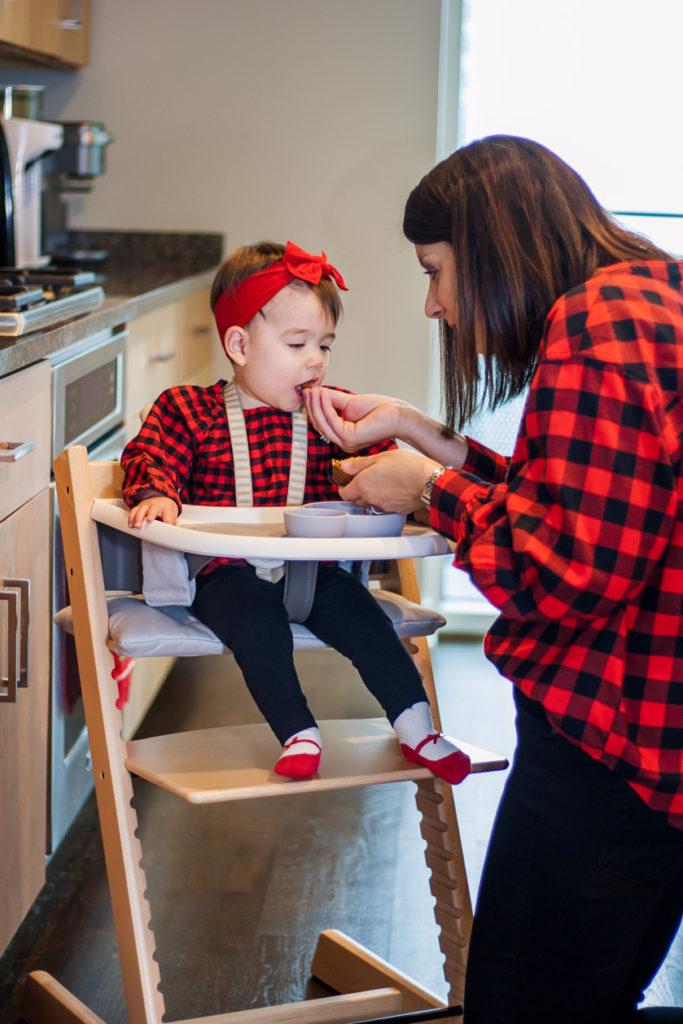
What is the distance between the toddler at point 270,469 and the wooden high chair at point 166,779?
6cm

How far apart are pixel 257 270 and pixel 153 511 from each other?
0.50 meters

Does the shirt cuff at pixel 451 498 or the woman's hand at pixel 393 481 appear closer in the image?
the shirt cuff at pixel 451 498

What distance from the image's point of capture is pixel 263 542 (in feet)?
4.07

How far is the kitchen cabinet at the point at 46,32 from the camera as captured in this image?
254 cm

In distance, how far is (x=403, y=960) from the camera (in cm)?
187

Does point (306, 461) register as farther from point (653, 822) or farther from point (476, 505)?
point (653, 822)

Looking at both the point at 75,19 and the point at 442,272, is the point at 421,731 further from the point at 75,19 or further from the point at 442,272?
the point at 75,19

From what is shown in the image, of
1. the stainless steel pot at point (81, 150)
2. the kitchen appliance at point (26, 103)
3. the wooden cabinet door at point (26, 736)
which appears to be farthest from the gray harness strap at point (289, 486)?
the kitchen appliance at point (26, 103)


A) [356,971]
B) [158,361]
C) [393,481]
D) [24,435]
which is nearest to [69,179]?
[158,361]

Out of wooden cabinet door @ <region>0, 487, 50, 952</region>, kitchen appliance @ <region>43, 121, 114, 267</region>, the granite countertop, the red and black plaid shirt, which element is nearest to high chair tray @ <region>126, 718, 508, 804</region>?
wooden cabinet door @ <region>0, 487, 50, 952</region>

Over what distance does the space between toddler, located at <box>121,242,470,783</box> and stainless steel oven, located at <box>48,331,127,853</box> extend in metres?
0.31

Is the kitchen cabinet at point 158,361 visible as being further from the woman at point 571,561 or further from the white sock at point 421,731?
the woman at point 571,561

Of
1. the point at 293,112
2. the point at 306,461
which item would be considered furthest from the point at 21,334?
the point at 293,112

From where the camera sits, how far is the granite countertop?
187cm
